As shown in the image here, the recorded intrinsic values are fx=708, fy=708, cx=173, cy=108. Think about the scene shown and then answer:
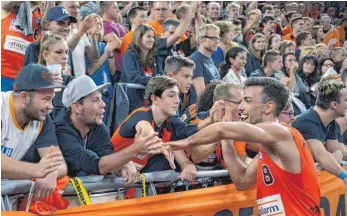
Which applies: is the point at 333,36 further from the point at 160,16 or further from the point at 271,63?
the point at 160,16

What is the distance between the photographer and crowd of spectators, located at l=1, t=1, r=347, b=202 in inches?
209

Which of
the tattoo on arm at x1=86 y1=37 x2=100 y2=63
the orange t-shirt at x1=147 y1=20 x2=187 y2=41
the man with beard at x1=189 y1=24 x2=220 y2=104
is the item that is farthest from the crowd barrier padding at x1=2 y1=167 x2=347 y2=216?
the orange t-shirt at x1=147 y1=20 x2=187 y2=41

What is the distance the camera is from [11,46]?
8.30 m

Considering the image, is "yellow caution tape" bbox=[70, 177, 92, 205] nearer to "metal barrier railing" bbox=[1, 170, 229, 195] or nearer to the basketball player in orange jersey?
"metal barrier railing" bbox=[1, 170, 229, 195]

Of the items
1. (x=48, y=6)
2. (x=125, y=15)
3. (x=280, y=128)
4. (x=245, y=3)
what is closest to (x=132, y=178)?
(x=280, y=128)

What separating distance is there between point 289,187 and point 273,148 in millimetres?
337

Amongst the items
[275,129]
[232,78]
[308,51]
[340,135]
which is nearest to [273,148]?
[275,129]

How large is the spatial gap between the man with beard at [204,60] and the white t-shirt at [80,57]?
1.49 m

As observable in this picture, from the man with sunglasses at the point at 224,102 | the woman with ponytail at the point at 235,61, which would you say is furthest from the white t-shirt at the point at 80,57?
the woman with ponytail at the point at 235,61

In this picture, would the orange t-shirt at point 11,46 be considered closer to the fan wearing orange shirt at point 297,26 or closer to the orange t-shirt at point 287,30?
the fan wearing orange shirt at point 297,26

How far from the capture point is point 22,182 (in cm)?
475

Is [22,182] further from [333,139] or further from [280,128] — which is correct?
[333,139]

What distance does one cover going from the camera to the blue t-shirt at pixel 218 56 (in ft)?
35.9

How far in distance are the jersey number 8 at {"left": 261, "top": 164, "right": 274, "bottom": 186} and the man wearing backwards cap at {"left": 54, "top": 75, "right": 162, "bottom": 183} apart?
0.99m
